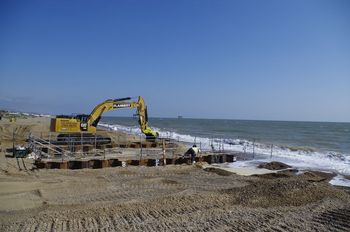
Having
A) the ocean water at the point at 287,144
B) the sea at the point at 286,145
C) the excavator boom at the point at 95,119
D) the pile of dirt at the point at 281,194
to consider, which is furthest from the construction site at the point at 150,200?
the ocean water at the point at 287,144

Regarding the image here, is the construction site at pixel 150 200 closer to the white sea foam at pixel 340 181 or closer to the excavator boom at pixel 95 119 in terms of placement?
the white sea foam at pixel 340 181

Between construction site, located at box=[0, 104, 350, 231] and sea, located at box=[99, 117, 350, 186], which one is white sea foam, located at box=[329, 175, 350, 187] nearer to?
sea, located at box=[99, 117, 350, 186]

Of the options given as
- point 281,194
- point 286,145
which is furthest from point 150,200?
point 286,145

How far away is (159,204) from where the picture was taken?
982cm

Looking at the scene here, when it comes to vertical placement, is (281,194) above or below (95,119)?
below

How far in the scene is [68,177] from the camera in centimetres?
1414

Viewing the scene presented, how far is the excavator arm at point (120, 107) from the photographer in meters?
24.7

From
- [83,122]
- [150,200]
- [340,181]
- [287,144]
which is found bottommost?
[340,181]

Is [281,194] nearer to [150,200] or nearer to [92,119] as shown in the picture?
[150,200]

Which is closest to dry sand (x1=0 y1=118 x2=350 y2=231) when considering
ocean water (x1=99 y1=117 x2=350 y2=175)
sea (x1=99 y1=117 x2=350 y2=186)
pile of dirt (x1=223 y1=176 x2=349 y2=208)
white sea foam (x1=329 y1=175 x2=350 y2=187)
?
pile of dirt (x1=223 y1=176 x2=349 y2=208)

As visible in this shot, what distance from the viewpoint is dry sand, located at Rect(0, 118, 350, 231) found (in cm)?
824

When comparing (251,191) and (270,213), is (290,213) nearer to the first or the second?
(270,213)

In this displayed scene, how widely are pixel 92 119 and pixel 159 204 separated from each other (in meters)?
15.9

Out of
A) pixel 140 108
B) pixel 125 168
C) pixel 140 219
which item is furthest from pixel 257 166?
pixel 140 219
